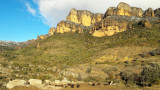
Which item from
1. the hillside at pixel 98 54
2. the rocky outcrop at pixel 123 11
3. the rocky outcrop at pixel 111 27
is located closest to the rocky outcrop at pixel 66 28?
the hillside at pixel 98 54

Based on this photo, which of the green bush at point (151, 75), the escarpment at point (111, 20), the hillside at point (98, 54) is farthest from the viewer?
the escarpment at point (111, 20)

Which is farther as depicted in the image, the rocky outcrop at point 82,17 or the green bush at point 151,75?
the rocky outcrop at point 82,17

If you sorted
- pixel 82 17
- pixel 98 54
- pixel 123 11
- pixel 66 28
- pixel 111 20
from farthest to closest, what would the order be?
pixel 82 17 < pixel 123 11 < pixel 66 28 < pixel 111 20 < pixel 98 54

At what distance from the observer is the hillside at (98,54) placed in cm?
1385

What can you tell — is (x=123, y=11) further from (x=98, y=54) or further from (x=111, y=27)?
(x=98, y=54)

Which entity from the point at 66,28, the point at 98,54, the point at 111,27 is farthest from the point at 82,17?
the point at 98,54

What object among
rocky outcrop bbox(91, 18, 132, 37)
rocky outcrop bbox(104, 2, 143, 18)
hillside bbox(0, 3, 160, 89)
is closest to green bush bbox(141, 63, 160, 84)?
hillside bbox(0, 3, 160, 89)

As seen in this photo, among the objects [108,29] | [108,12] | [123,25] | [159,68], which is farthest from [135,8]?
[159,68]

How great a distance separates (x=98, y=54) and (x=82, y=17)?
198 ft

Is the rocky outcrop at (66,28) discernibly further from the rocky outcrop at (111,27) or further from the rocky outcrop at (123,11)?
the rocky outcrop at (123,11)

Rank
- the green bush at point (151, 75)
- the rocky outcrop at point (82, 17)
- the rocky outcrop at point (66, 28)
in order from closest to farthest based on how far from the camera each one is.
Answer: the green bush at point (151, 75) < the rocky outcrop at point (66, 28) < the rocky outcrop at point (82, 17)

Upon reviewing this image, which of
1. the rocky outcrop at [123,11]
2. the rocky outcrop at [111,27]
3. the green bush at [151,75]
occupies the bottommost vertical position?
the green bush at [151,75]

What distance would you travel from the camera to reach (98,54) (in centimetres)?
3488

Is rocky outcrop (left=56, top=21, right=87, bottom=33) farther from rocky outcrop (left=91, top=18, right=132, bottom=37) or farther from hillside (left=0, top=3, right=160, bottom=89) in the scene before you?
rocky outcrop (left=91, top=18, right=132, bottom=37)
